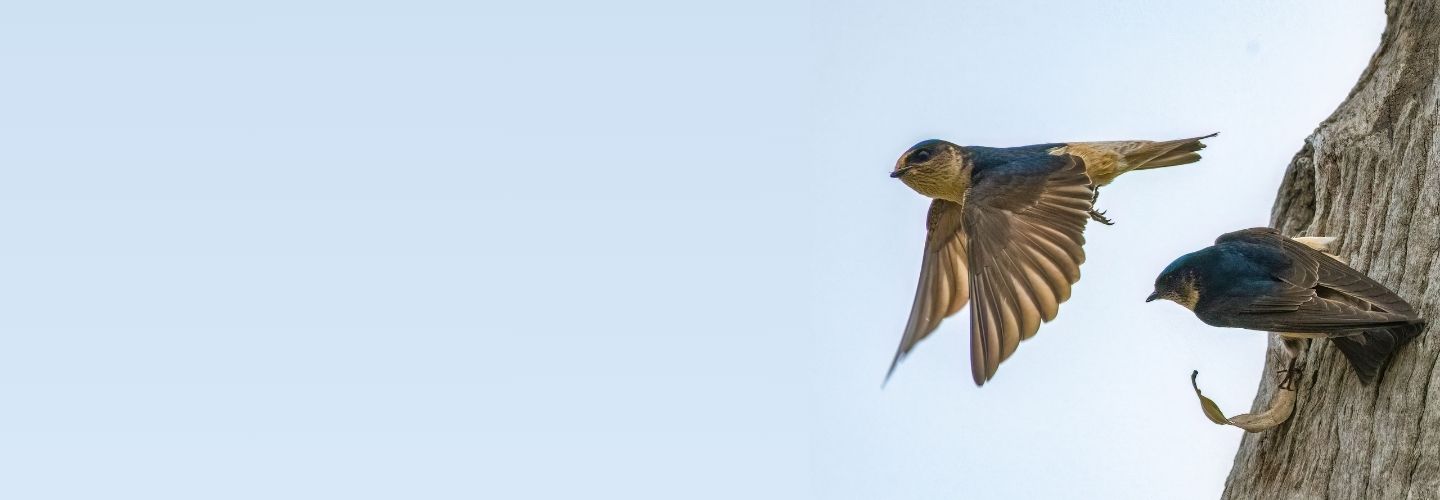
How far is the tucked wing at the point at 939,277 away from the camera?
4449 mm

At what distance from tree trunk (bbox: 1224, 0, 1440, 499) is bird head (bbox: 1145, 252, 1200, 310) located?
375mm

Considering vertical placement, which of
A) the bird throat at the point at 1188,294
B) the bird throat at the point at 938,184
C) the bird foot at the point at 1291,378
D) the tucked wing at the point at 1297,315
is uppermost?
the bird throat at the point at 938,184

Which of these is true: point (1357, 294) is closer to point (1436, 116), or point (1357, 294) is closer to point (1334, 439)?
point (1334, 439)

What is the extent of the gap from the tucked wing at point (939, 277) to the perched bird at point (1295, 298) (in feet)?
3.66

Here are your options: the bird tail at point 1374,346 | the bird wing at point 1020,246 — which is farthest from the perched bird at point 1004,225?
the bird tail at point 1374,346

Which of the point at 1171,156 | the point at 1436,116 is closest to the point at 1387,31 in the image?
the point at 1436,116

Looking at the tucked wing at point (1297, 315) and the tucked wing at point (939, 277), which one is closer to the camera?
the tucked wing at point (1297, 315)

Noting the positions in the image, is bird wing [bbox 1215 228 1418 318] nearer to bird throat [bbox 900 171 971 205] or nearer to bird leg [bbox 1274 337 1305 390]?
bird leg [bbox 1274 337 1305 390]

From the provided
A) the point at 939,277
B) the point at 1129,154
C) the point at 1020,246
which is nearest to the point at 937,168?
the point at 939,277

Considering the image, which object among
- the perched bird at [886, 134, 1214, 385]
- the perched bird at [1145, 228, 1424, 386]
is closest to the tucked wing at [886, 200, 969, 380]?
the perched bird at [886, 134, 1214, 385]

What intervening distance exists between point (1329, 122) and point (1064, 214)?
2.36 ft

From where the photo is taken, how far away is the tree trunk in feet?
9.60

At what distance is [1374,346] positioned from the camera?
3.01 meters

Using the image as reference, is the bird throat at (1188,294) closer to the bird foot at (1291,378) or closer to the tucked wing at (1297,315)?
the tucked wing at (1297,315)
